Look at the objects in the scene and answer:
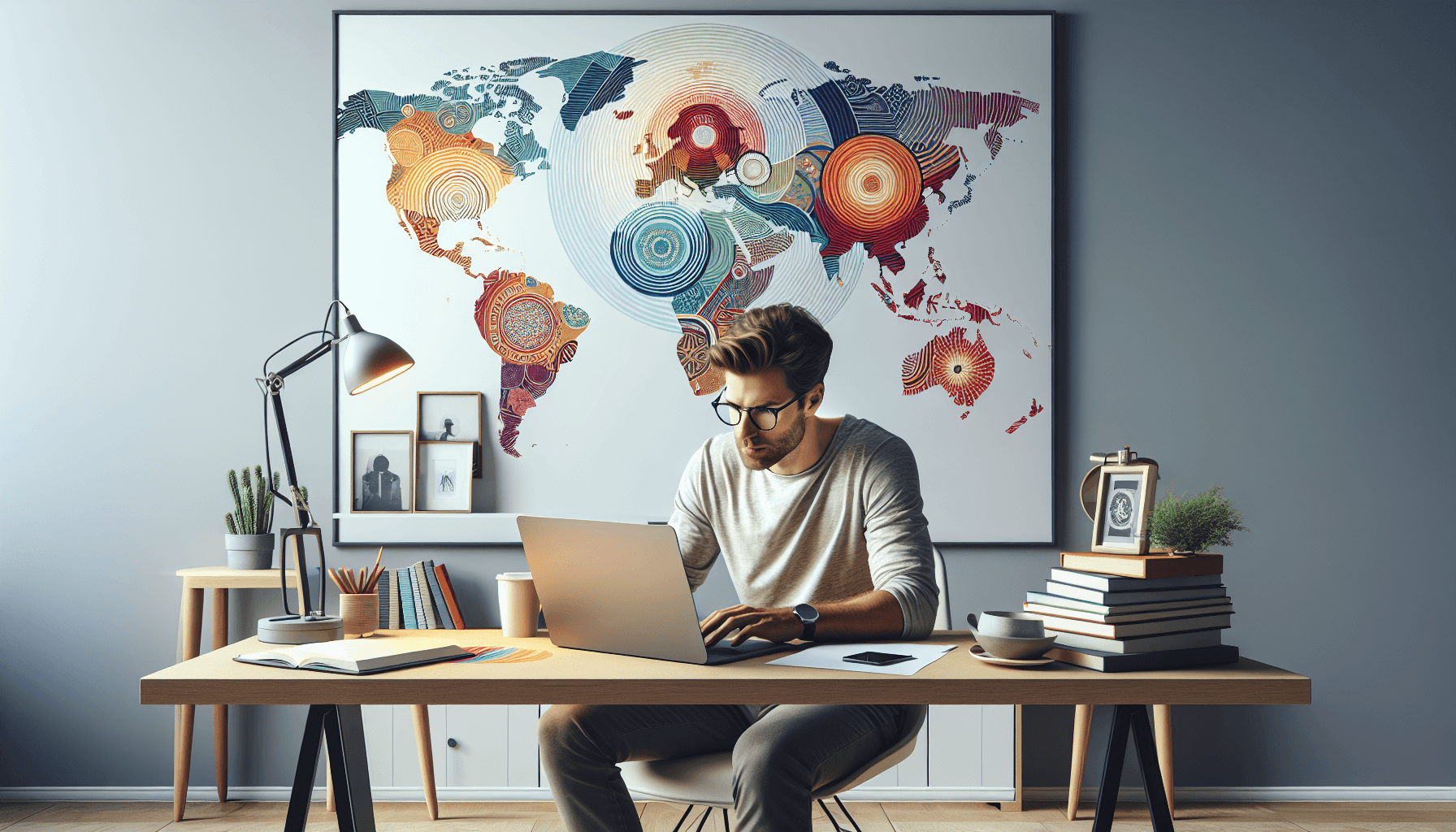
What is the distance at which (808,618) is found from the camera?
4.42 feet

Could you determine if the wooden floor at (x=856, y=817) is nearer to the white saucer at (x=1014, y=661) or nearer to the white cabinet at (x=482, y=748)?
the white cabinet at (x=482, y=748)

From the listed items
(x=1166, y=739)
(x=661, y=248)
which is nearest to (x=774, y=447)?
(x=661, y=248)

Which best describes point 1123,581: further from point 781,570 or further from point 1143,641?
point 781,570

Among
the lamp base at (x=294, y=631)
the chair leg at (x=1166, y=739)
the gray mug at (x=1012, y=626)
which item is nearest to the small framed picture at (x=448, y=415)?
the lamp base at (x=294, y=631)

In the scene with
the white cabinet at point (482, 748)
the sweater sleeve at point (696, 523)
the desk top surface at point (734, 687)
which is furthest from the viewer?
the white cabinet at point (482, 748)

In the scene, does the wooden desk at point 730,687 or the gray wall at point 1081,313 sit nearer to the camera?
the wooden desk at point 730,687

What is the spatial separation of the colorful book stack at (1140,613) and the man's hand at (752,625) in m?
0.37

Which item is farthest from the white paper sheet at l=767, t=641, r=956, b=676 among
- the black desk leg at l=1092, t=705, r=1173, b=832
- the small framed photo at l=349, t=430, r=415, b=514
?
the small framed photo at l=349, t=430, r=415, b=514

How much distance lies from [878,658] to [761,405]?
53 cm

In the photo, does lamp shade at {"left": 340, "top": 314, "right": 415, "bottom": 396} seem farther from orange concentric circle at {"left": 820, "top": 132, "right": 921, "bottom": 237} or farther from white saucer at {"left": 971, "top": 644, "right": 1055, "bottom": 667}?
orange concentric circle at {"left": 820, "top": 132, "right": 921, "bottom": 237}

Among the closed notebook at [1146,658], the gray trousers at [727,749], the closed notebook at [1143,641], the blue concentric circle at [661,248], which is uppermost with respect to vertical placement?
the blue concentric circle at [661,248]

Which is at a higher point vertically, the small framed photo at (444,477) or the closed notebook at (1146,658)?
the small framed photo at (444,477)

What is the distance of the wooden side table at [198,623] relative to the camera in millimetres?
2475

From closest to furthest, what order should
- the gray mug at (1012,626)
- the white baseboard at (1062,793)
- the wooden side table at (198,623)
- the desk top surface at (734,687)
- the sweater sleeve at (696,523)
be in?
1. the desk top surface at (734,687)
2. the gray mug at (1012,626)
3. the sweater sleeve at (696,523)
4. the wooden side table at (198,623)
5. the white baseboard at (1062,793)
